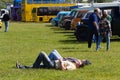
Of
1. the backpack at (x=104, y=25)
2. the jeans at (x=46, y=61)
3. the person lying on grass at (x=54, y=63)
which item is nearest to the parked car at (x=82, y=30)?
the backpack at (x=104, y=25)

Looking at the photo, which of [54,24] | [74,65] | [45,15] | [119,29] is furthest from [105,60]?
[45,15]

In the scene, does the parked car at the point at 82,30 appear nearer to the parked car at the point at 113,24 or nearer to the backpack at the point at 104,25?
the parked car at the point at 113,24

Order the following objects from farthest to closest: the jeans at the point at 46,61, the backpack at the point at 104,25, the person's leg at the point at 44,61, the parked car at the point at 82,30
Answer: the parked car at the point at 82,30
the backpack at the point at 104,25
the jeans at the point at 46,61
the person's leg at the point at 44,61

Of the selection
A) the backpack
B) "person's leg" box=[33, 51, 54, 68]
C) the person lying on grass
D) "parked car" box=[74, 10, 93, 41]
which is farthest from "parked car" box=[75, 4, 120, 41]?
"person's leg" box=[33, 51, 54, 68]

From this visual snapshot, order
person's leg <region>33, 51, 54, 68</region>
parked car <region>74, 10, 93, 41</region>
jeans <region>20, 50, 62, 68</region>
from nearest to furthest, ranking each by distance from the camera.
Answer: person's leg <region>33, 51, 54, 68</region> → jeans <region>20, 50, 62, 68</region> → parked car <region>74, 10, 93, 41</region>

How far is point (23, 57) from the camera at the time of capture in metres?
17.2

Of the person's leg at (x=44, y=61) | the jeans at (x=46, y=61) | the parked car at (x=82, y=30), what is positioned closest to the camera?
the person's leg at (x=44, y=61)

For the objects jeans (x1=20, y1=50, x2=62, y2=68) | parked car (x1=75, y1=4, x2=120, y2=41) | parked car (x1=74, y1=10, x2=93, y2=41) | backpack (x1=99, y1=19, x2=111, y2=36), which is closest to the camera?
jeans (x1=20, y1=50, x2=62, y2=68)

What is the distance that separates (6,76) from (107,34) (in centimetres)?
810

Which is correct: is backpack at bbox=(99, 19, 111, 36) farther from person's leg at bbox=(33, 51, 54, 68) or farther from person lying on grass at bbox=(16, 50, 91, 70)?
person's leg at bbox=(33, 51, 54, 68)

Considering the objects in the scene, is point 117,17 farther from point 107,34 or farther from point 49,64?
point 49,64

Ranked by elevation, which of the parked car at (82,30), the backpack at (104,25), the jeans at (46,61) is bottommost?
the parked car at (82,30)

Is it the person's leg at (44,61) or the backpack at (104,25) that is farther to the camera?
the backpack at (104,25)

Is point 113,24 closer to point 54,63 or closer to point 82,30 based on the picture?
point 82,30
